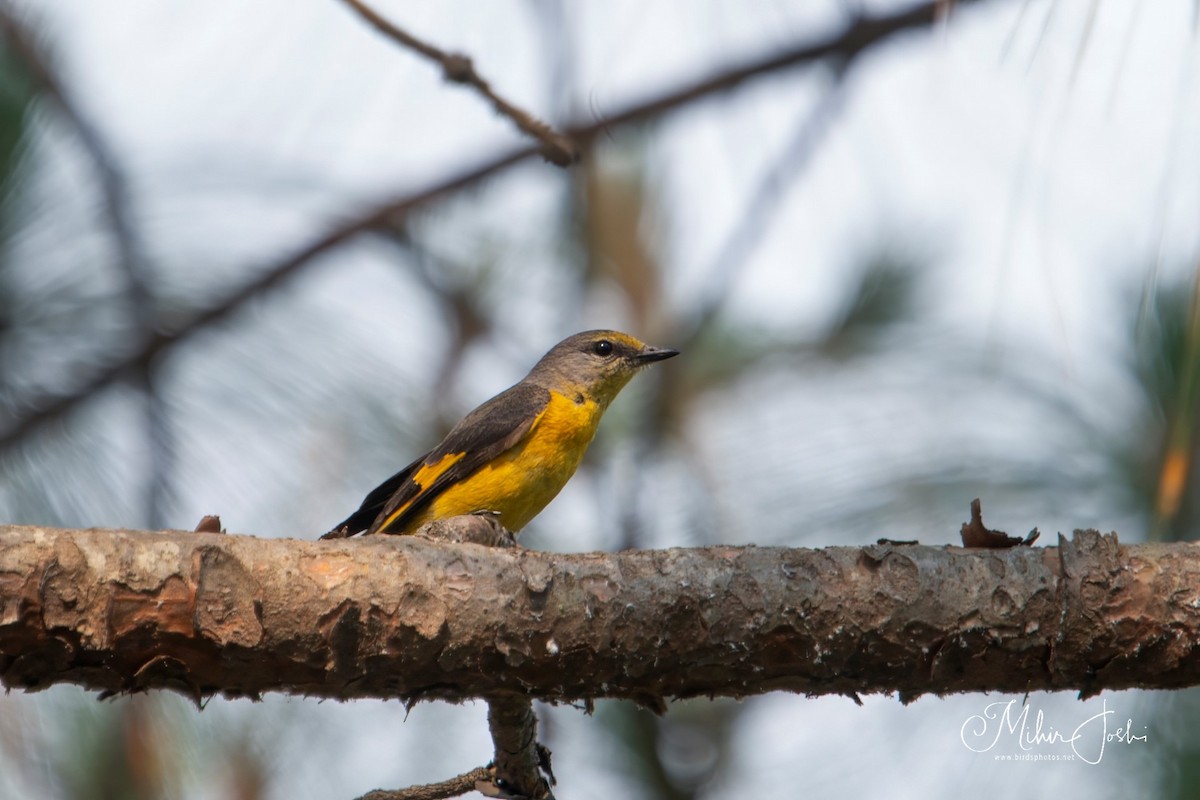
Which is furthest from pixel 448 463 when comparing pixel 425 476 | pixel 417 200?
pixel 417 200

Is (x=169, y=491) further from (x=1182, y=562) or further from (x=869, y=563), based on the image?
(x=1182, y=562)

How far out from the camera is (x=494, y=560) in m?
3.02

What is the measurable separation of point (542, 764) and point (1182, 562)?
1762mm

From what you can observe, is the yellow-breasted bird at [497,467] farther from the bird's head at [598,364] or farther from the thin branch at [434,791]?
the thin branch at [434,791]

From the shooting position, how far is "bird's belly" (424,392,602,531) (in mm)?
5125

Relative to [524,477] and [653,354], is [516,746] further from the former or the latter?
[653,354]

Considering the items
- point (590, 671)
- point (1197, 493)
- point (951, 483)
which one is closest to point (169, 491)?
point (590, 671)

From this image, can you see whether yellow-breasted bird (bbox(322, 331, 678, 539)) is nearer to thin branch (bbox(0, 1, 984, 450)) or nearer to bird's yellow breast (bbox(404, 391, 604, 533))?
bird's yellow breast (bbox(404, 391, 604, 533))

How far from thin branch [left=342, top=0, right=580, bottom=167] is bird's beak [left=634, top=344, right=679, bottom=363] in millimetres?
2250

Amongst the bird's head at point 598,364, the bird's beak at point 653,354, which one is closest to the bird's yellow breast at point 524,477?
the bird's head at point 598,364

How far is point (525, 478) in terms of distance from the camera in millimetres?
5211

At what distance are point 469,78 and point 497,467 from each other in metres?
2.07

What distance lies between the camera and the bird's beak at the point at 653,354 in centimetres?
588

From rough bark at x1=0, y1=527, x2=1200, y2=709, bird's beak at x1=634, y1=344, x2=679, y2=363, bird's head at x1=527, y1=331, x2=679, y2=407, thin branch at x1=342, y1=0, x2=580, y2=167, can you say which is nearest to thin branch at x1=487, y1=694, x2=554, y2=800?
rough bark at x1=0, y1=527, x2=1200, y2=709
